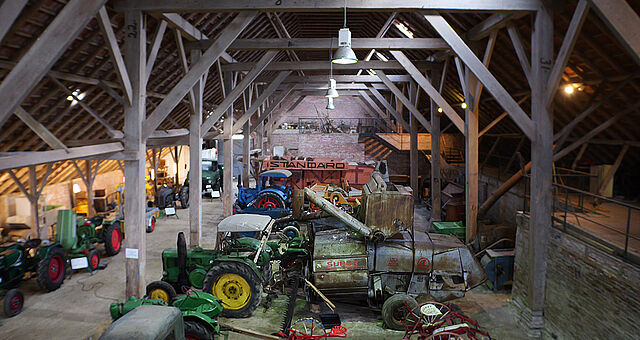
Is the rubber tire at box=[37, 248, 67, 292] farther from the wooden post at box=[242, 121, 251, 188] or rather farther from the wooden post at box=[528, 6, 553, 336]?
the wooden post at box=[528, 6, 553, 336]

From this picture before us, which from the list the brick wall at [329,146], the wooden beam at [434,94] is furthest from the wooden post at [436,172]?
the brick wall at [329,146]

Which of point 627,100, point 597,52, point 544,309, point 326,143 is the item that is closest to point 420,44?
point 597,52

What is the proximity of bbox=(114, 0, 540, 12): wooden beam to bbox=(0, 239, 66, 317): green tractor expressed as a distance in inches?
185

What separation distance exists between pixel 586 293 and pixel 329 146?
19.2m

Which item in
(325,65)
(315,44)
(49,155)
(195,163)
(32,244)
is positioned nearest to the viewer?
(49,155)

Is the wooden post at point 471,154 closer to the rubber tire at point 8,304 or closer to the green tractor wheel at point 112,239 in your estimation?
the green tractor wheel at point 112,239

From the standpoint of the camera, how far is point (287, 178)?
Result: 15.2 meters

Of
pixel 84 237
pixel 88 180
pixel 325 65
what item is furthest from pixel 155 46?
pixel 88 180

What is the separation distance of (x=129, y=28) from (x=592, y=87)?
8301mm

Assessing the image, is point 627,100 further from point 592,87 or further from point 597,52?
point 597,52

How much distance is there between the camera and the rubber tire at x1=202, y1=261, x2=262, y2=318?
251 inches

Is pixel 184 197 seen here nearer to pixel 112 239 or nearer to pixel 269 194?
pixel 269 194

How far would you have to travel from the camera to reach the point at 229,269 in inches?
251

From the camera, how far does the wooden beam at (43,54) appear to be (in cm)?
377
